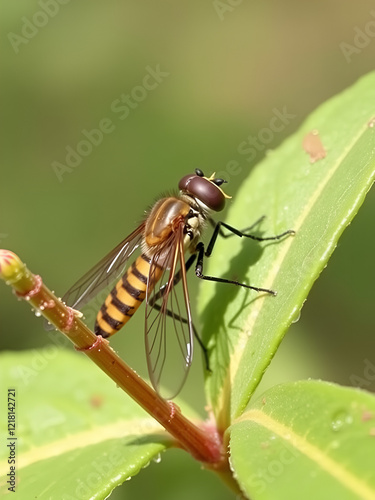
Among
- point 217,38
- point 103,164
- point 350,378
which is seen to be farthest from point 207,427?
point 217,38

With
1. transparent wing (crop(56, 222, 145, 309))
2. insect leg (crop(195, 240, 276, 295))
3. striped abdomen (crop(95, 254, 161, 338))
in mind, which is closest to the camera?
insect leg (crop(195, 240, 276, 295))

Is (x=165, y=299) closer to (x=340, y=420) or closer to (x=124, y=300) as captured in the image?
(x=124, y=300)

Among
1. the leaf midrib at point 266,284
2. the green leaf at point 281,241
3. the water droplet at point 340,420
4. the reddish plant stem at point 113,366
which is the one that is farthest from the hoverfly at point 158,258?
the water droplet at point 340,420

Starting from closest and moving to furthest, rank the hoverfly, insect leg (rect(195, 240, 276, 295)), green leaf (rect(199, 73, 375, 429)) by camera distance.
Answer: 1. green leaf (rect(199, 73, 375, 429))
2. insect leg (rect(195, 240, 276, 295))
3. the hoverfly

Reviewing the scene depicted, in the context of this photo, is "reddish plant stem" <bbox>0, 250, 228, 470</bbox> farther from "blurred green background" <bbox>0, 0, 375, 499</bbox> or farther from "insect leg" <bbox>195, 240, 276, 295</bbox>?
"blurred green background" <bbox>0, 0, 375, 499</bbox>

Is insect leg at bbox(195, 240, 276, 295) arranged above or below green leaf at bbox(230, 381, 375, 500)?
below

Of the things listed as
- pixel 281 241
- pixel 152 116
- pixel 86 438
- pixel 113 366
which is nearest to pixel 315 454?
pixel 113 366

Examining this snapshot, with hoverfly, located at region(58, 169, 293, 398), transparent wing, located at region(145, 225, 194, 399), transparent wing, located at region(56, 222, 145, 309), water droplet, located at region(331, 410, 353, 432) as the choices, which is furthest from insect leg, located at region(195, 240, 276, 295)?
water droplet, located at region(331, 410, 353, 432)

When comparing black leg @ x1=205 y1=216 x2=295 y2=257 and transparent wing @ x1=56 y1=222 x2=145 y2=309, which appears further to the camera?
transparent wing @ x1=56 y1=222 x2=145 y2=309
